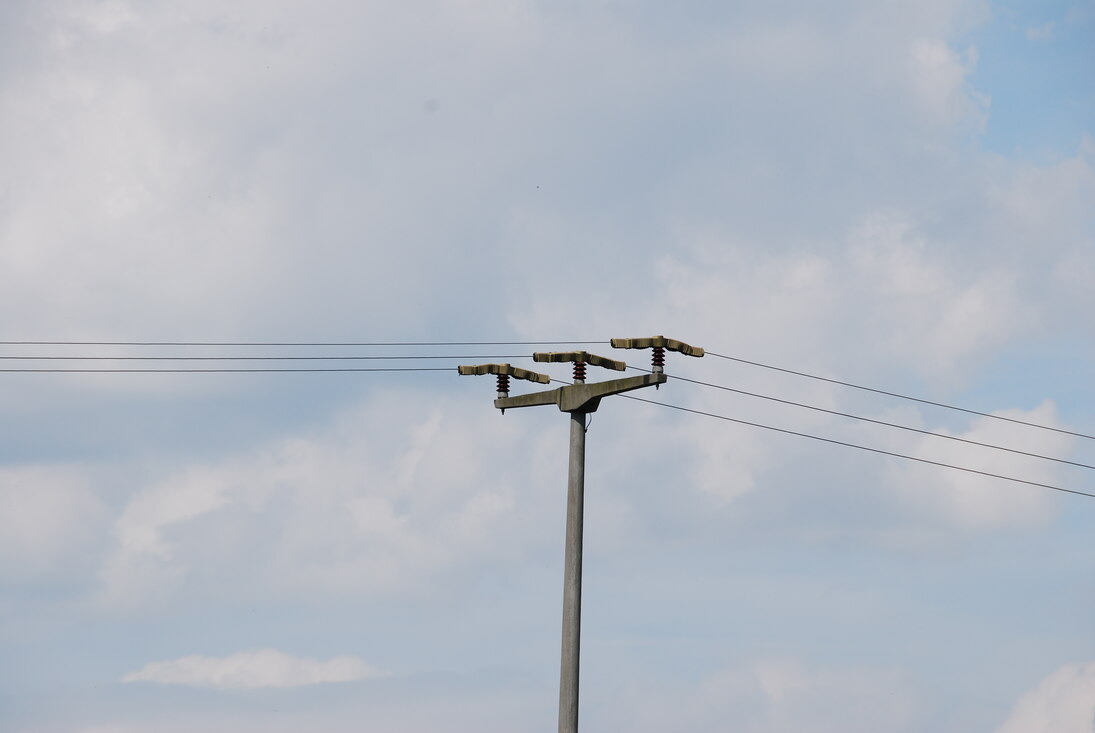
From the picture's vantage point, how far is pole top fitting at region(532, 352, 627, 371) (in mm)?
26500

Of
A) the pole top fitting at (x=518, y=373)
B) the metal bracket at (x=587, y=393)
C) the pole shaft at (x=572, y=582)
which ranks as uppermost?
the pole top fitting at (x=518, y=373)

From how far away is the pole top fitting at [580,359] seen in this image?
86.9 feet

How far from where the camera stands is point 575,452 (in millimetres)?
25969

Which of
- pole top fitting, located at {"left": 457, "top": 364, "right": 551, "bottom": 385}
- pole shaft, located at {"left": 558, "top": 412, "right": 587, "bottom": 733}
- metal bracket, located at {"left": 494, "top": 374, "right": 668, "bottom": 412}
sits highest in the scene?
pole top fitting, located at {"left": 457, "top": 364, "right": 551, "bottom": 385}

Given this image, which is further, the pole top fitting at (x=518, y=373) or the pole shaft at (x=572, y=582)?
the pole top fitting at (x=518, y=373)

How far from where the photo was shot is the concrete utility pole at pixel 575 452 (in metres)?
25.1

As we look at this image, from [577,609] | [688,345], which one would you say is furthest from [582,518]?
[688,345]

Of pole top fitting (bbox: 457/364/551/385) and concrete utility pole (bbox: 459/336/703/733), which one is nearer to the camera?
concrete utility pole (bbox: 459/336/703/733)

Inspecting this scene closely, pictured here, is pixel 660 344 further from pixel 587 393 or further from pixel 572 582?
pixel 572 582

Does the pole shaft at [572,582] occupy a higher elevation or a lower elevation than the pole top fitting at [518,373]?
lower

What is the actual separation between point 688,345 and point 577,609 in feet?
14.3

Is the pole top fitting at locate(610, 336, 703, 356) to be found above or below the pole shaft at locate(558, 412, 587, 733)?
above

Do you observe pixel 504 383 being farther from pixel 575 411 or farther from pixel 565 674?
pixel 565 674

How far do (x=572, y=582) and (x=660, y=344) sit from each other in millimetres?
3775
